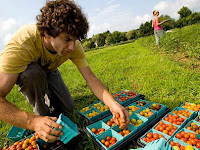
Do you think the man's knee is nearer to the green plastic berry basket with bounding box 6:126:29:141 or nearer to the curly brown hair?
the curly brown hair

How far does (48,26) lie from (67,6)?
286 mm

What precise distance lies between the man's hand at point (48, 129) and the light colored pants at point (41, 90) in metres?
0.76

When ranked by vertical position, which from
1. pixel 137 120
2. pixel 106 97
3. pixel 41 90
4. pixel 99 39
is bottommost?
pixel 137 120

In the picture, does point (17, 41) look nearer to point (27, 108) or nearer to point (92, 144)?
point (92, 144)

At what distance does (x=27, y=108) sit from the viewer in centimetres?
273

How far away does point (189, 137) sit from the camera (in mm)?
1438

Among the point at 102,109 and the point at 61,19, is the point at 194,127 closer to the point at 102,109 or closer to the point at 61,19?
the point at 102,109

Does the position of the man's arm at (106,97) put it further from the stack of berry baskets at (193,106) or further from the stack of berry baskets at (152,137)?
the stack of berry baskets at (193,106)

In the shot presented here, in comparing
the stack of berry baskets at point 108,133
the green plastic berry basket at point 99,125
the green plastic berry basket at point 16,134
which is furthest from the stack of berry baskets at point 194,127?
the green plastic berry basket at point 16,134

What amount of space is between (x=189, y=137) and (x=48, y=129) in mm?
1413

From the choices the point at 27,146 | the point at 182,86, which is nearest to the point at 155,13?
the point at 182,86

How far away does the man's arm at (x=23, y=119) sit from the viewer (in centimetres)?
116

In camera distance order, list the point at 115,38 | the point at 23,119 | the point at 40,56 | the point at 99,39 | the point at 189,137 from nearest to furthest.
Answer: the point at 23,119 → the point at 189,137 → the point at 40,56 → the point at 115,38 → the point at 99,39

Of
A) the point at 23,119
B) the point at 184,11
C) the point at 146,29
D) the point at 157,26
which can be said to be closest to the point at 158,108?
the point at 23,119
